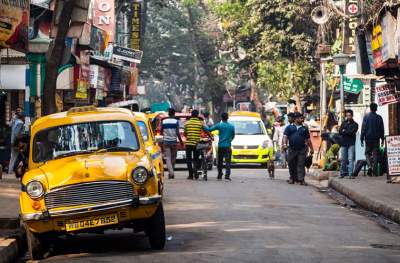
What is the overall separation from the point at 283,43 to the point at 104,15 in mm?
8778

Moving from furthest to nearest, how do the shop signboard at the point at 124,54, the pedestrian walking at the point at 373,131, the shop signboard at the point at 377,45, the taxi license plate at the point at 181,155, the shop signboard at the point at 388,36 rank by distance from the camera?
1. the shop signboard at the point at 124,54
2. the taxi license plate at the point at 181,155
3. the shop signboard at the point at 377,45
4. the pedestrian walking at the point at 373,131
5. the shop signboard at the point at 388,36

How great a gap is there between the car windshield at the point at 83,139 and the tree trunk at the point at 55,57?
8464 mm

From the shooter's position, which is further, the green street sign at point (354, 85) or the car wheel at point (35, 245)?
the green street sign at point (354, 85)

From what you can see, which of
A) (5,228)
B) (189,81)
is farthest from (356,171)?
(189,81)

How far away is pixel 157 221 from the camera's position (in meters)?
12.2

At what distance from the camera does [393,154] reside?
77.2ft

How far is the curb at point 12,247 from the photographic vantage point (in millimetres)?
11988

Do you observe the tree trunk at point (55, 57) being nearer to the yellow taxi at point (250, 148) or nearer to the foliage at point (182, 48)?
the yellow taxi at point (250, 148)

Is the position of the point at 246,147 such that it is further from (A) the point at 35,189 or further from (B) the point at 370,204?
(A) the point at 35,189

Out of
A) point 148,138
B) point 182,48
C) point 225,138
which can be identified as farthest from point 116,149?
point 182,48

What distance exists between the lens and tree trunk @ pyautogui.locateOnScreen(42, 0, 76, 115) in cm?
2161

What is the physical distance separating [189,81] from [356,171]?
70.1m

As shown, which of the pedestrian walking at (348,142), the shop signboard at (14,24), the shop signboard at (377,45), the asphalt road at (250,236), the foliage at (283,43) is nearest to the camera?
the asphalt road at (250,236)

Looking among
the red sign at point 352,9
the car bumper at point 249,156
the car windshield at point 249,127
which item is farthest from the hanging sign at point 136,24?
the red sign at point 352,9
